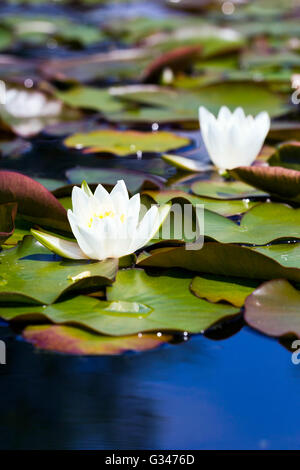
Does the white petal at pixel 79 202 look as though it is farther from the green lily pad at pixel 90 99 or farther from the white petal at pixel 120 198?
the green lily pad at pixel 90 99

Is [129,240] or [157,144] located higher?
[157,144]

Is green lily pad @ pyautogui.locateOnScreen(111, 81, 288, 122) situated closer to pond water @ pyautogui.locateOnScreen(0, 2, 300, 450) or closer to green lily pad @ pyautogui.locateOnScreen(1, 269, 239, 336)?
green lily pad @ pyautogui.locateOnScreen(1, 269, 239, 336)

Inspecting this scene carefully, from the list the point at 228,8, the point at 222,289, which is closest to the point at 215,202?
the point at 222,289

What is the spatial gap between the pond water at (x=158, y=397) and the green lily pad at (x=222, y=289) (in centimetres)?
8

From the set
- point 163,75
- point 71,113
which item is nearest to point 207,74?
point 163,75

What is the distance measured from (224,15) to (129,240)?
4.06m

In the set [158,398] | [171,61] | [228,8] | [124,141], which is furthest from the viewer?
[228,8]

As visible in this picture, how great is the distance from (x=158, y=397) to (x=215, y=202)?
0.75 m

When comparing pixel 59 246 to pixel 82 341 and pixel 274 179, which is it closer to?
pixel 82 341

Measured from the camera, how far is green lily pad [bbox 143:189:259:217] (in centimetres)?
167

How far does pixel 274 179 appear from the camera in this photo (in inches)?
65.7

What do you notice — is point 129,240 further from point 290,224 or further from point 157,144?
point 157,144

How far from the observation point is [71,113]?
2643 millimetres

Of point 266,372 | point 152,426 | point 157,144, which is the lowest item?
point 152,426
